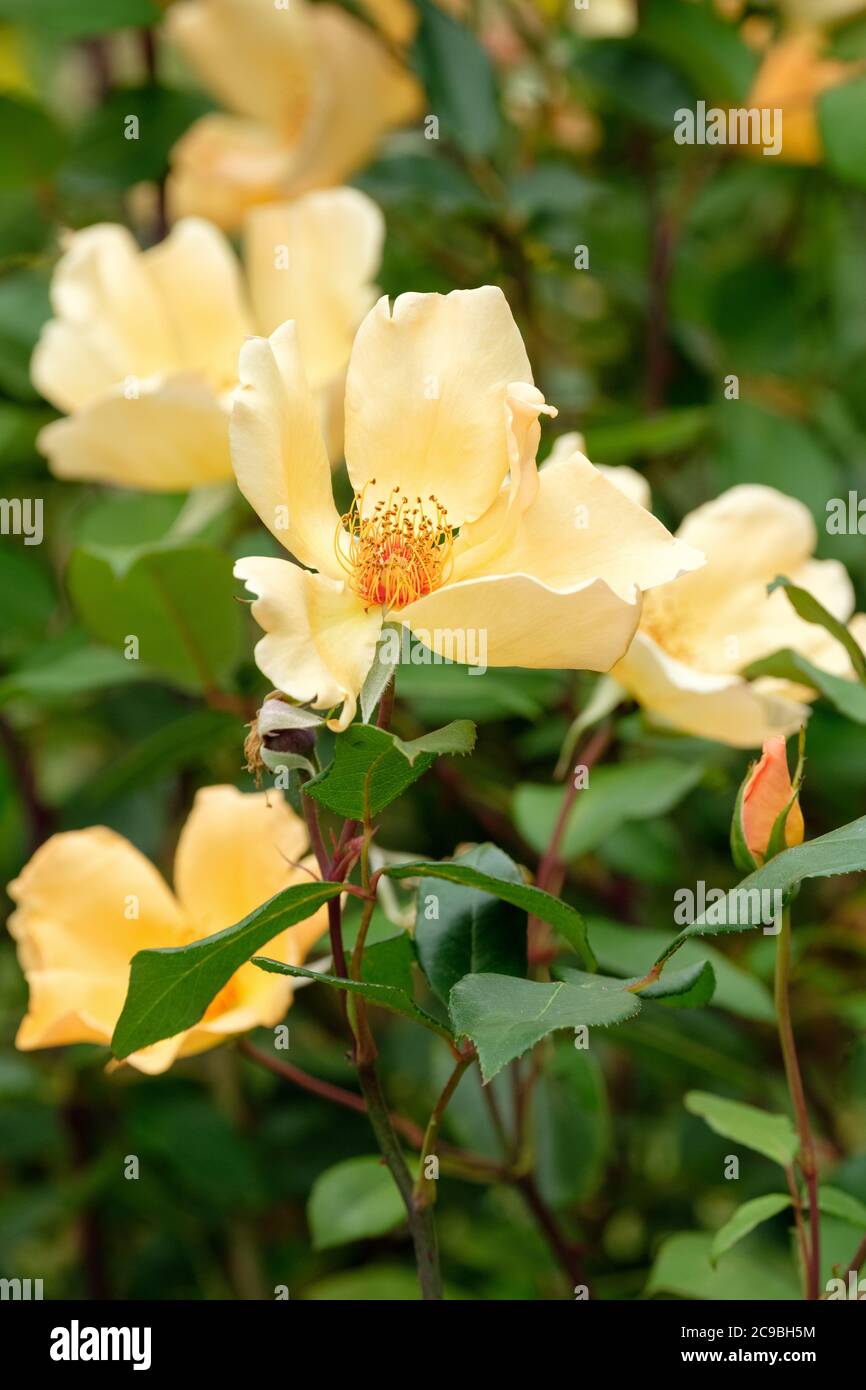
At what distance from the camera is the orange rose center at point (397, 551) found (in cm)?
57

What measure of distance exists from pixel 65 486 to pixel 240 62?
43cm

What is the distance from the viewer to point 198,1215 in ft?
3.85

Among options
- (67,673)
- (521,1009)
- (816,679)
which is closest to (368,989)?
(521,1009)

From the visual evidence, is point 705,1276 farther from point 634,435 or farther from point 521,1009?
point 634,435

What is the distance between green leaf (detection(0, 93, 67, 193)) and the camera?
1.13m

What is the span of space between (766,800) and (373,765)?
14cm

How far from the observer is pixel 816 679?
0.64m

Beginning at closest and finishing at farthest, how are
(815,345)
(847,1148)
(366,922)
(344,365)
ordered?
(366,922), (344,365), (847,1148), (815,345)

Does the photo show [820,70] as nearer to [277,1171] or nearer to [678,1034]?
[678,1034]

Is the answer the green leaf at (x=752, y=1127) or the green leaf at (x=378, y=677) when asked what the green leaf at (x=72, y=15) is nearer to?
the green leaf at (x=378, y=677)

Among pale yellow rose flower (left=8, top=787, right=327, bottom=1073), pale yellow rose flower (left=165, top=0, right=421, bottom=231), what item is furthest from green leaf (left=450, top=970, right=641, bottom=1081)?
pale yellow rose flower (left=165, top=0, right=421, bottom=231)

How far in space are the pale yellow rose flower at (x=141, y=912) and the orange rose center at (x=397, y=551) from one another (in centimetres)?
10

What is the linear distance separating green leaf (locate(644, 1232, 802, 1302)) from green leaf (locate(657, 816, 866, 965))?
0.31 metres
